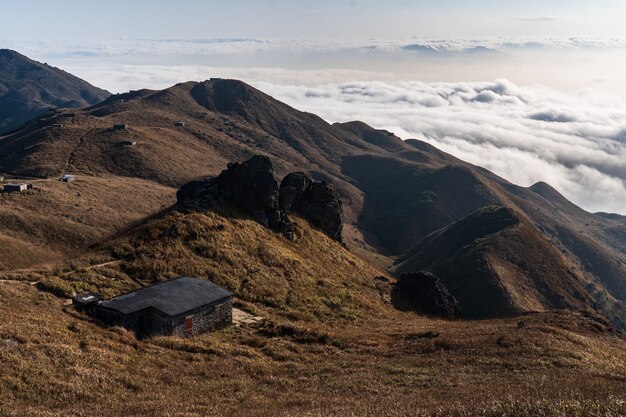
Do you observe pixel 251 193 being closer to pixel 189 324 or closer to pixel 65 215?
pixel 189 324

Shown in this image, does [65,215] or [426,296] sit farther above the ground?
[426,296]

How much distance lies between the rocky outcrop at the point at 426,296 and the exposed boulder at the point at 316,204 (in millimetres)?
14593

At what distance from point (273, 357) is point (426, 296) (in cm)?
3528

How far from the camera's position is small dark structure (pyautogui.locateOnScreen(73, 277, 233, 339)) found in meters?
32.4

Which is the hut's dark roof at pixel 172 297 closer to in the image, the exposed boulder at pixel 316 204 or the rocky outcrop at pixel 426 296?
the rocky outcrop at pixel 426 296

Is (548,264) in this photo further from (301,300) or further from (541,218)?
(541,218)

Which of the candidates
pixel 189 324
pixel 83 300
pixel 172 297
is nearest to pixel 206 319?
pixel 189 324

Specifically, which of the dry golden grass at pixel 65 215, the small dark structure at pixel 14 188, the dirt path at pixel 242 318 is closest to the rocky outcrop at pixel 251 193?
the dry golden grass at pixel 65 215

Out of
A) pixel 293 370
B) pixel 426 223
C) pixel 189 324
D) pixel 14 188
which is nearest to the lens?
pixel 293 370

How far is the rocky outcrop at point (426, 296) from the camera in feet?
198

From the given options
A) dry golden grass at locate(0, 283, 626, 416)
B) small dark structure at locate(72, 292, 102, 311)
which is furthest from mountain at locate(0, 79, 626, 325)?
small dark structure at locate(72, 292, 102, 311)

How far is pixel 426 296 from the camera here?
61562mm

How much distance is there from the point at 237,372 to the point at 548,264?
96.2 metres

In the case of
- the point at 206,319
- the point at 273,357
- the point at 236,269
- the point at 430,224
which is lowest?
the point at 430,224
